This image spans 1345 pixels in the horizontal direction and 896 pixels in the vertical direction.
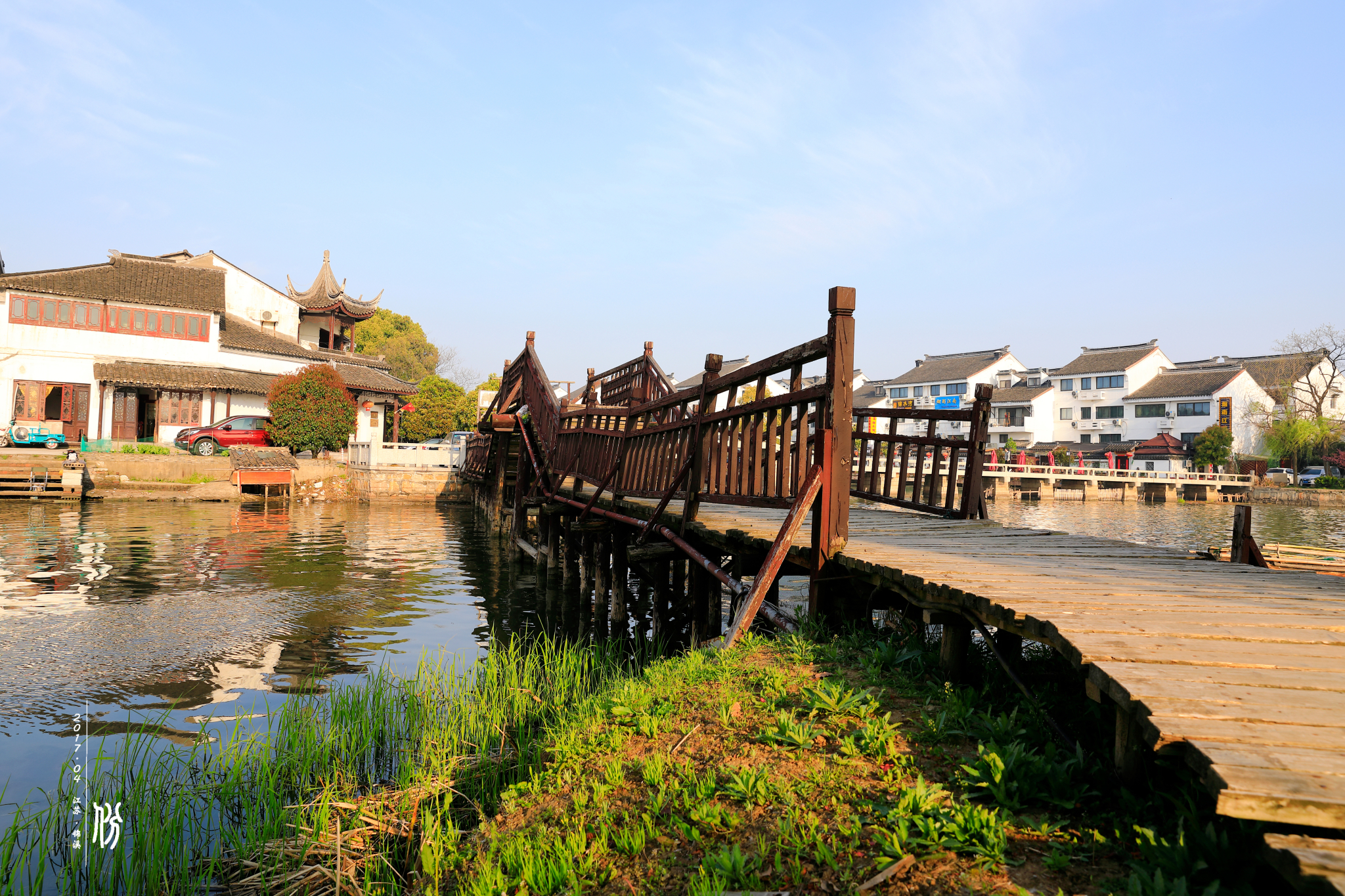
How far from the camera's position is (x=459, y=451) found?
118ft

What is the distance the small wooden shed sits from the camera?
97.6ft

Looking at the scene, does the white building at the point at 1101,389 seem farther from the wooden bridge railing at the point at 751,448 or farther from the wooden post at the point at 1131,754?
the wooden post at the point at 1131,754

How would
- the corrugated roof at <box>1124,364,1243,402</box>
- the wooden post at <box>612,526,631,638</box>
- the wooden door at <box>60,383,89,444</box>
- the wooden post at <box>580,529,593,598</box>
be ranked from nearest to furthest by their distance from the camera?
the wooden post at <box>612,526,631,638</box> → the wooden post at <box>580,529,593,598</box> → the wooden door at <box>60,383,89,444</box> → the corrugated roof at <box>1124,364,1243,402</box>

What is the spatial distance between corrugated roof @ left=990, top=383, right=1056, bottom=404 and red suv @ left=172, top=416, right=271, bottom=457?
5543 cm

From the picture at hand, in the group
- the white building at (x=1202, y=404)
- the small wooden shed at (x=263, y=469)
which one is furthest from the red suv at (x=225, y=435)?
the white building at (x=1202, y=404)

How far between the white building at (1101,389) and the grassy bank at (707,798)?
222 ft

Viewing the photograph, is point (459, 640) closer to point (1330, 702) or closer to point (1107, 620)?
point (1107, 620)

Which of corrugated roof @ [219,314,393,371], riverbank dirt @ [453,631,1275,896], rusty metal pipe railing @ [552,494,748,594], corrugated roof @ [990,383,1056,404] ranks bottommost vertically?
riverbank dirt @ [453,631,1275,896]

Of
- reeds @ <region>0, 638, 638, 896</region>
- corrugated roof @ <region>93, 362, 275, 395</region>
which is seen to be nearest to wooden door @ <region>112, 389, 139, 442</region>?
corrugated roof @ <region>93, 362, 275, 395</region>

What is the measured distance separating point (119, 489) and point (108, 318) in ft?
35.2

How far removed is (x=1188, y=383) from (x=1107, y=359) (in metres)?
7.03

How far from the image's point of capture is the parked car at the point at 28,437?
1193 inches

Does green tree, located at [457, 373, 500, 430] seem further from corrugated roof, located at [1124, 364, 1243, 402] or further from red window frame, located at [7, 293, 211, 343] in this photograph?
corrugated roof, located at [1124, 364, 1243, 402]

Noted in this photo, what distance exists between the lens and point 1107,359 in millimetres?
65688
